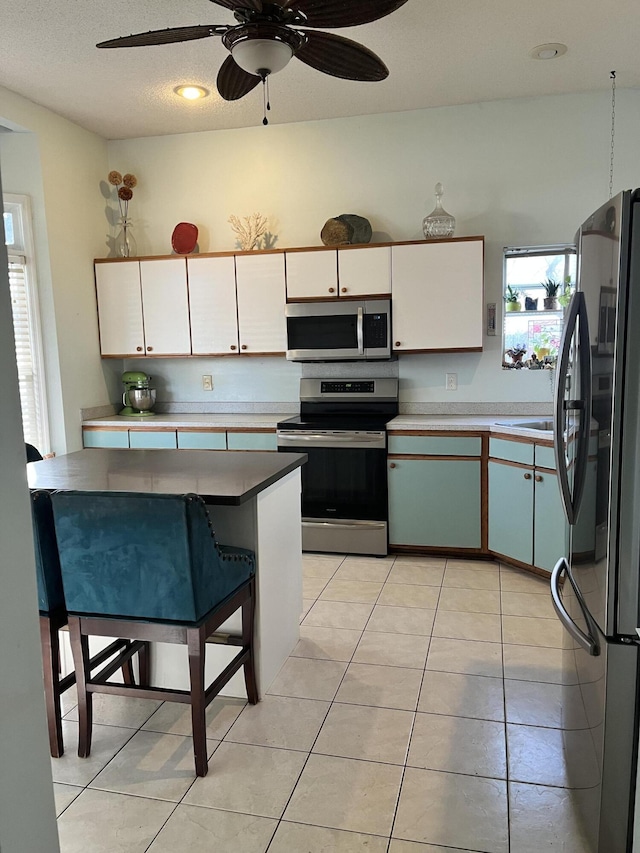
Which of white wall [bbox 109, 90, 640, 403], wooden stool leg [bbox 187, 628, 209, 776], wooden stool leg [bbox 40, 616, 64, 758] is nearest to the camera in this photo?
wooden stool leg [bbox 187, 628, 209, 776]

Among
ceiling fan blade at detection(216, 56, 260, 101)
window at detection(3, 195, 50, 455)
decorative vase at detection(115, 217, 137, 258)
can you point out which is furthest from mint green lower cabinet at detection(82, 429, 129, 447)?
ceiling fan blade at detection(216, 56, 260, 101)

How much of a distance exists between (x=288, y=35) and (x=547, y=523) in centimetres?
273

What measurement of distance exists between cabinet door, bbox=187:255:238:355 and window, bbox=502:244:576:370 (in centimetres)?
190

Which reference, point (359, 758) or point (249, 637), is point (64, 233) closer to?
point (249, 637)

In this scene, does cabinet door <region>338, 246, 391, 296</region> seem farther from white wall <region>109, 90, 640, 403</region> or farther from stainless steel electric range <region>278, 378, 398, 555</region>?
stainless steel electric range <region>278, 378, 398, 555</region>

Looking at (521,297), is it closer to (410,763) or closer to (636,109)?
(636,109)

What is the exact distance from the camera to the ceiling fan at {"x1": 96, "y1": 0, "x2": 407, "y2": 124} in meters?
2.19

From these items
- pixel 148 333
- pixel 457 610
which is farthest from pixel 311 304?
pixel 457 610

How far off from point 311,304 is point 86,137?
2.09m

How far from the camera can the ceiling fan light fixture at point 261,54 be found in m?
2.34

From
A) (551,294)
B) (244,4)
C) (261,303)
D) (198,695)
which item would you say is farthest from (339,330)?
(198,695)

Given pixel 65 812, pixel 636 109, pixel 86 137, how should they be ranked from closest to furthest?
pixel 65 812, pixel 636 109, pixel 86 137

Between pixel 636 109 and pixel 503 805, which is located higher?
pixel 636 109

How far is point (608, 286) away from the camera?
1535 mm
